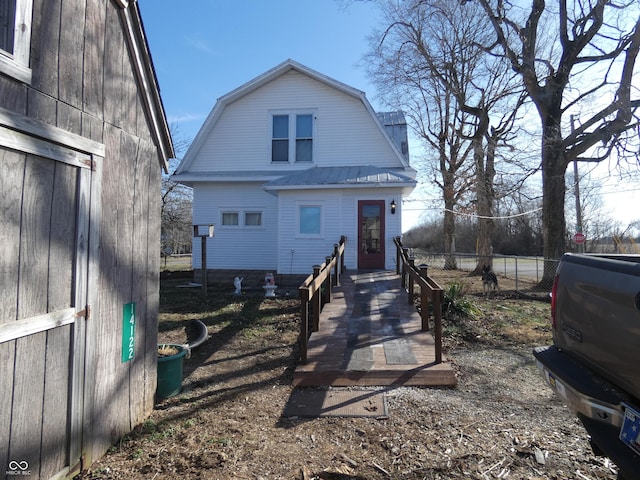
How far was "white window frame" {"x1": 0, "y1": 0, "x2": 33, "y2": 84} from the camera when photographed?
2.27 m

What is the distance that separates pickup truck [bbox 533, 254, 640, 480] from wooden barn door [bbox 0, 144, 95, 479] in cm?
343

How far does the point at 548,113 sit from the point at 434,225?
140 ft

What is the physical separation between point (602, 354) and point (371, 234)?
10045 mm

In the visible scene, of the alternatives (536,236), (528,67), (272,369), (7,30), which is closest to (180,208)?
(528,67)

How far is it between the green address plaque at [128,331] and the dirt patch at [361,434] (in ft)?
2.29

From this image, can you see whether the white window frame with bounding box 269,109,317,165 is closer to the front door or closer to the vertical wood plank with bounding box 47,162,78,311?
the front door

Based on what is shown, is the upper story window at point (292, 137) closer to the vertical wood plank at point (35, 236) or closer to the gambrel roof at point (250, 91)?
the gambrel roof at point (250, 91)

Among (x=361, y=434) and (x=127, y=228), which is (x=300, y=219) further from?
(x=361, y=434)

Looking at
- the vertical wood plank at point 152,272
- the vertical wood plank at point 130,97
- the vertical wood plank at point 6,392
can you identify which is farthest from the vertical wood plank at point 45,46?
the vertical wood plank at point 6,392

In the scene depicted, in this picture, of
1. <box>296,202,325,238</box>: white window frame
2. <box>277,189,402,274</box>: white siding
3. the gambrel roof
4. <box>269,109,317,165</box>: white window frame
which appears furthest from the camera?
<box>269,109,317,165</box>: white window frame

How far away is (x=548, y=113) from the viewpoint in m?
13.6

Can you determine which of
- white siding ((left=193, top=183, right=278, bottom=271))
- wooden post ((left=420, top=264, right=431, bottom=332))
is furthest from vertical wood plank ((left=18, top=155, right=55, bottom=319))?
white siding ((left=193, top=183, right=278, bottom=271))

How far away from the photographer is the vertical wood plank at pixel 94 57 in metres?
2.97

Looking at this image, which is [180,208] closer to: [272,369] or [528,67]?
[528,67]
